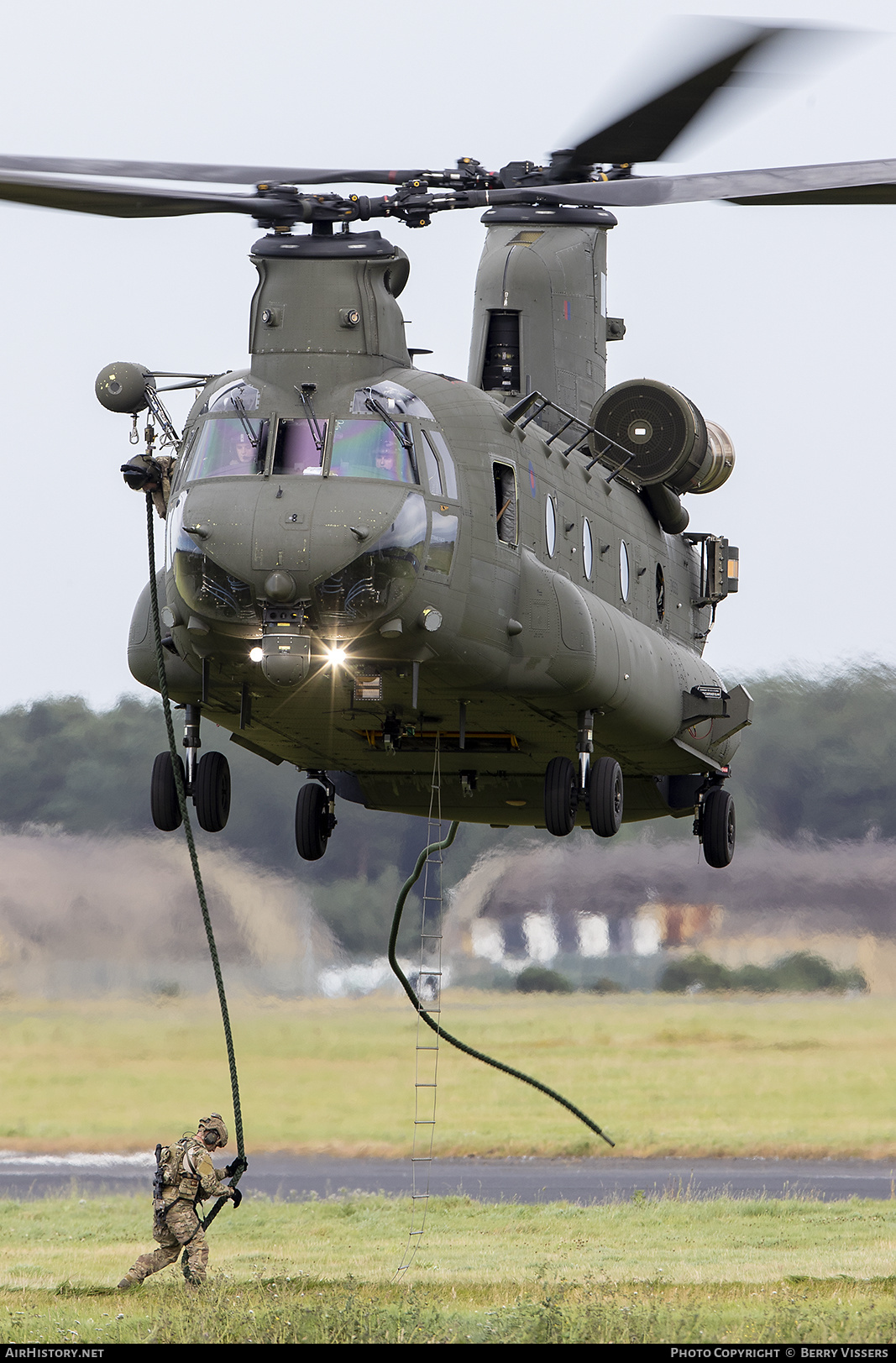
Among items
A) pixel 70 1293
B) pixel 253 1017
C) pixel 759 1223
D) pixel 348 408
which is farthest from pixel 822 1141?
pixel 348 408

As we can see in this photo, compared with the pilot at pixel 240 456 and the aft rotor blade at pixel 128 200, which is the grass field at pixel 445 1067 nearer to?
the pilot at pixel 240 456

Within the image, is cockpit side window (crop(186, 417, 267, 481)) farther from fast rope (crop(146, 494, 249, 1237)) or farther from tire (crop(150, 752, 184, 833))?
tire (crop(150, 752, 184, 833))

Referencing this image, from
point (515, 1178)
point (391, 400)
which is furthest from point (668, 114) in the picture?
point (515, 1178)

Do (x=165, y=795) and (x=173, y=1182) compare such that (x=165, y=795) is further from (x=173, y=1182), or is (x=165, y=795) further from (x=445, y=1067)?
(x=445, y=1067)

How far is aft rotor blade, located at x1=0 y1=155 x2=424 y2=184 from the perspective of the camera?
16.1 m

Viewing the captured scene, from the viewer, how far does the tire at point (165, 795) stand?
17.8m

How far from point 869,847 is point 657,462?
8765 mm

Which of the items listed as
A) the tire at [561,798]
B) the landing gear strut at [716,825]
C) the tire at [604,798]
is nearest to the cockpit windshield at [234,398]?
the tire at [561,798]

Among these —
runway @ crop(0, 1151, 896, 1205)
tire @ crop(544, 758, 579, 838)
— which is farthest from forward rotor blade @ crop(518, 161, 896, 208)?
runway @ crop(0, 1151, 896, 1205)

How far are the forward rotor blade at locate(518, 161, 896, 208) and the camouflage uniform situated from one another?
310 inches

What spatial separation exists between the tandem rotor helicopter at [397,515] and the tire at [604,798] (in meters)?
0.02

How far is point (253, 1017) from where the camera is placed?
2586 centimetres

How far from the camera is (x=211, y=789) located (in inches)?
703

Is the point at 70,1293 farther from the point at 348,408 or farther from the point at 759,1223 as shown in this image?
the point at 759,1223
